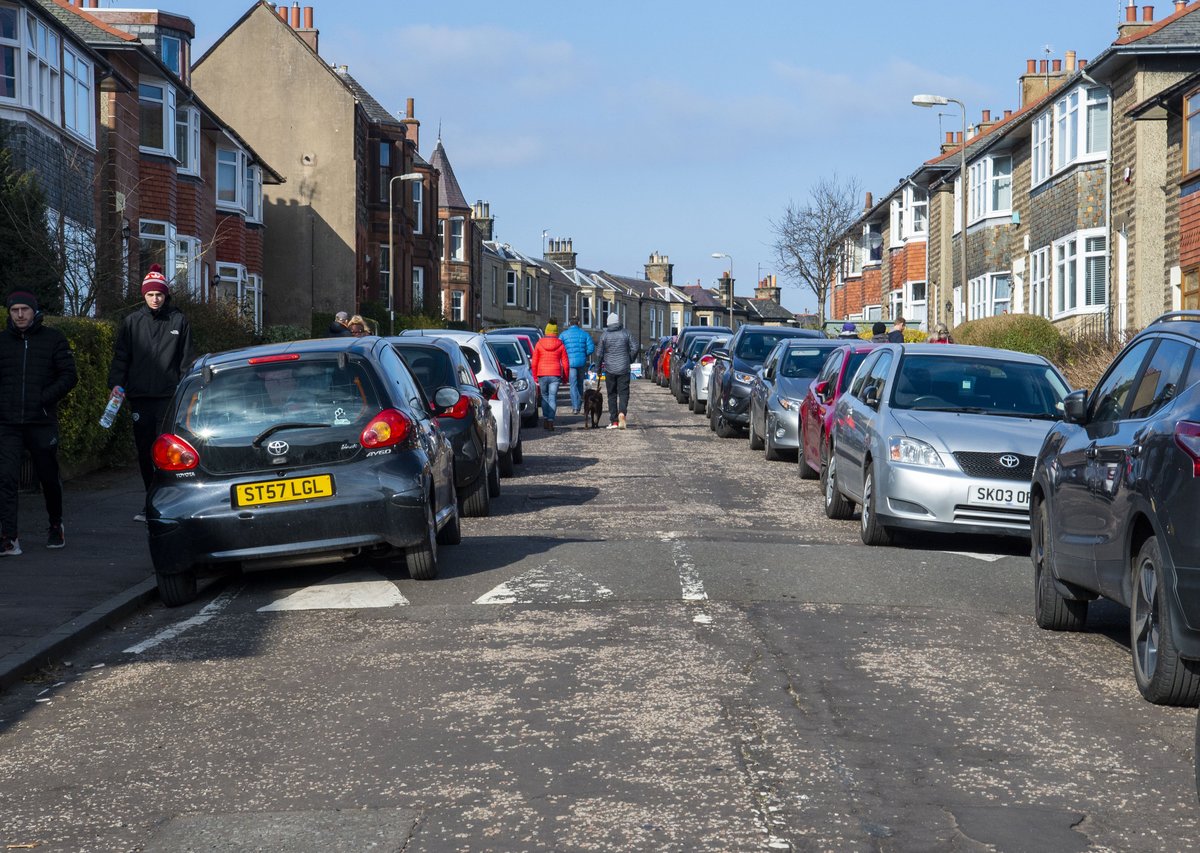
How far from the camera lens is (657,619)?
8219mm

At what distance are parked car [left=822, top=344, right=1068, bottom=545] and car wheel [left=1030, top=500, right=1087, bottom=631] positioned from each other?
6.86 ft

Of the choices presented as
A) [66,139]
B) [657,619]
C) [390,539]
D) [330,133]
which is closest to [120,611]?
[390,539]

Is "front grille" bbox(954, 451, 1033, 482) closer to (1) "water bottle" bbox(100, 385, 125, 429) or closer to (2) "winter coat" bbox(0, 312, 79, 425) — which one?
(1) "water bottle" bbox(100, 385, 125, 429)

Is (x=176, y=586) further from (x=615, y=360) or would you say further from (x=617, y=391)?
(x=617, y=391)

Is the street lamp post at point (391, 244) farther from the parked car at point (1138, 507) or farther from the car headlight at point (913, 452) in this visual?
the parked car at point (1138, 507)

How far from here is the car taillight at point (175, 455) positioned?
→ 9.13 metres

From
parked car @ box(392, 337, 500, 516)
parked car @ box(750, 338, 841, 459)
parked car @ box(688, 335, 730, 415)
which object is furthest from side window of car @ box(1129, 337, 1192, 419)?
parked car @ box(688, 335, 730, 415)

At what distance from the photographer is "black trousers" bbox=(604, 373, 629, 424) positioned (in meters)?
24.6

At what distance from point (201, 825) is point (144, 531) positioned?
791 centimetres

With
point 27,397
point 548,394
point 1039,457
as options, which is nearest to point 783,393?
point 548,394

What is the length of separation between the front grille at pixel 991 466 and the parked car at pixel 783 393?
285 inches

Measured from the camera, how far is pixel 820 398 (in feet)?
52.8

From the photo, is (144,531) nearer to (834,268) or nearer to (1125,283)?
(1125,283)

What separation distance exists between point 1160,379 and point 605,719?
295 cm
